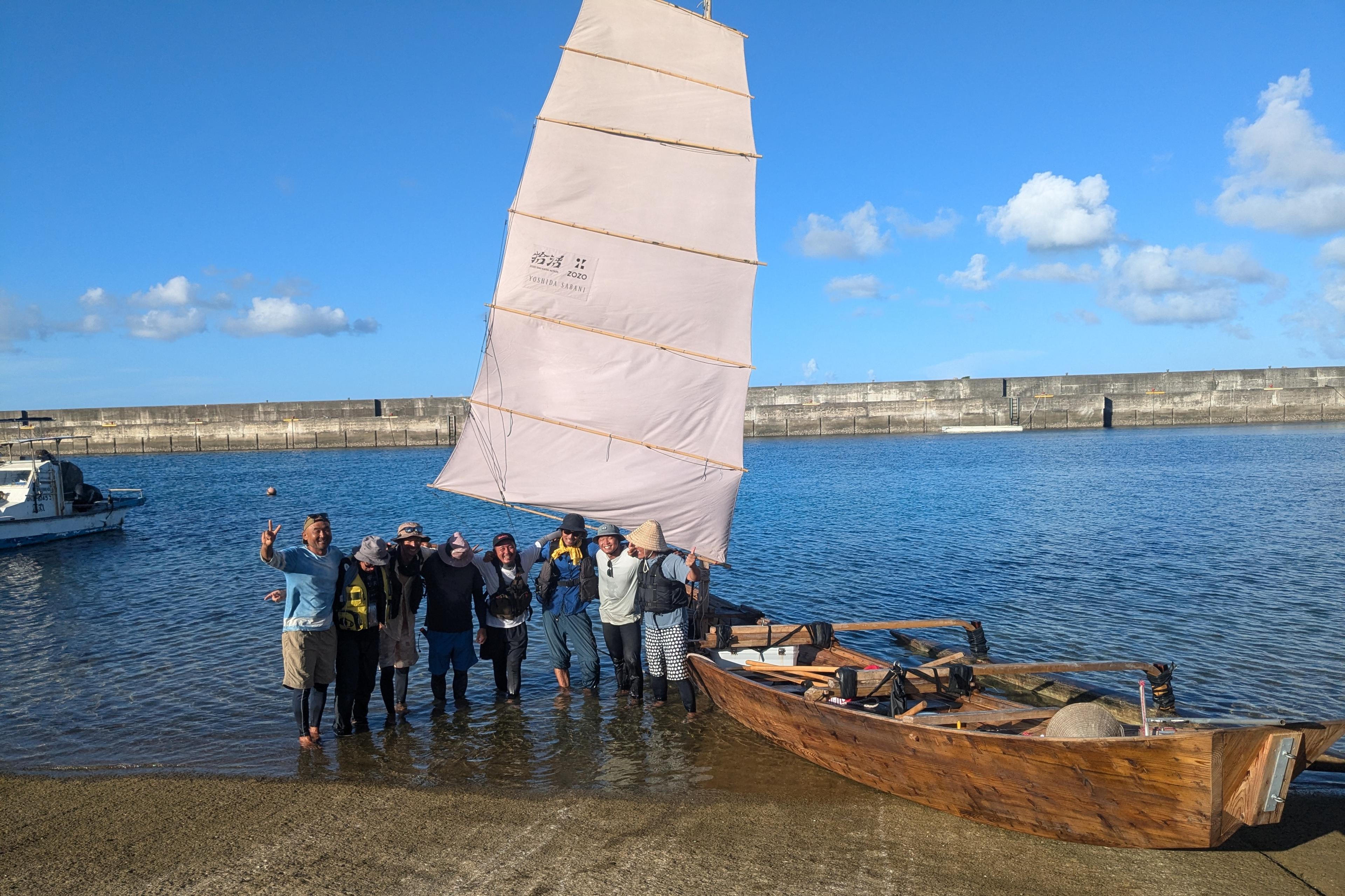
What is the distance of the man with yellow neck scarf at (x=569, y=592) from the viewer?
8727 mm

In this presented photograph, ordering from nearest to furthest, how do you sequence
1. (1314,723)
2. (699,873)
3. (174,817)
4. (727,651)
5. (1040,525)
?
1. (1314,723)
2. (699,873)
3. (174,817)
4. (727,651)
5. (1040,525)

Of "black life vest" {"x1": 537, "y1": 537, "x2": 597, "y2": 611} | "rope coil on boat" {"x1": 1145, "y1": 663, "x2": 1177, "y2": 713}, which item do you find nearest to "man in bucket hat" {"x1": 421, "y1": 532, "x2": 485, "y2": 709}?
"black life vest" {"x1": 537, "y1": 537, "x2": 597, "y2": 611}

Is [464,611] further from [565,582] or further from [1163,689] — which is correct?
[1163,689]

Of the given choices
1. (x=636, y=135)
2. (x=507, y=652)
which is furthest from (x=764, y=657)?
(x=636, y=135)

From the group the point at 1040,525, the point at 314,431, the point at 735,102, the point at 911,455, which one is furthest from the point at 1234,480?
the point at 314,431

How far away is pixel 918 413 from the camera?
8144 cm

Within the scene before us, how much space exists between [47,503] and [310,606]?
2429 cm

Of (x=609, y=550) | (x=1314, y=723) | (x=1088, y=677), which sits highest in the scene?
(x=609, y=550)

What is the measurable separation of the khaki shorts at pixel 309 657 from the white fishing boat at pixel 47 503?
20605 mm

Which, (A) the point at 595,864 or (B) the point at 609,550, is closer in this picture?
(A) the point at 595,864

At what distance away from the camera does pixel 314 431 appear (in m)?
79.2

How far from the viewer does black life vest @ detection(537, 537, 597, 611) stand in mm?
8695

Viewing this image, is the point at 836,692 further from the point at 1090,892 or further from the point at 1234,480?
the point at 1234,480

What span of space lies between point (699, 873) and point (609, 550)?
11.2 ft
